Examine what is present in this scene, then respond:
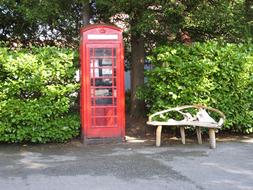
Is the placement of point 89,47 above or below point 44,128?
above

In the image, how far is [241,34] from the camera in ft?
35.0

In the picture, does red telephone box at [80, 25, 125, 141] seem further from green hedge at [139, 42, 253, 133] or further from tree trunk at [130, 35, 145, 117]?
tree trunk at [130, 35, 145, 117]

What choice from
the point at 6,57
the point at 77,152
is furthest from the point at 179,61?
the point at 6,57

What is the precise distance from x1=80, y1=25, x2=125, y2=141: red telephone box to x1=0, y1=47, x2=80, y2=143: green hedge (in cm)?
30

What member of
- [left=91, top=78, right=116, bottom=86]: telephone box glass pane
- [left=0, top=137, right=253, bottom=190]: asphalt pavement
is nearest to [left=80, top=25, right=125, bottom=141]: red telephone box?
[left=91, top=78, right=116, bottom=86]: telephone box glass pane

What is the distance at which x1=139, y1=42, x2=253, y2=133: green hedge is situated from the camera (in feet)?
30.8

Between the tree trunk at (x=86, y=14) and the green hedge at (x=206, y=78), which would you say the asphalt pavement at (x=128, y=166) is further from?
the tree trunk at (x=86, y=14)

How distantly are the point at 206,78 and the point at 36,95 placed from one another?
11.5 feet

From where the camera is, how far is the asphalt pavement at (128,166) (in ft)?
20.6

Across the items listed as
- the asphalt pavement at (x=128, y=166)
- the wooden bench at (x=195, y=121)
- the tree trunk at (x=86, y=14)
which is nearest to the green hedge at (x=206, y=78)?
the wooden bench at (x=195, y=121)

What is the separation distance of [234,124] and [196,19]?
8.04 feet

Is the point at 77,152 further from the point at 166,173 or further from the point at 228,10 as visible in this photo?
the point at 228,10

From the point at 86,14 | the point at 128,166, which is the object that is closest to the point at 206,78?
the point at 128,166

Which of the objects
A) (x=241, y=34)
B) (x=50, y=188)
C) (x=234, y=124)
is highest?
(x=241, y=34)
